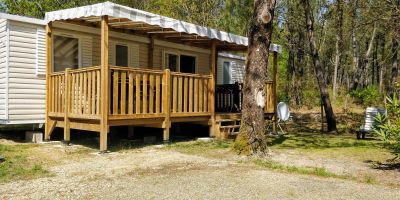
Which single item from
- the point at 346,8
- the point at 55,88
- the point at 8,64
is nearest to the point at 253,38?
the point at 55,88

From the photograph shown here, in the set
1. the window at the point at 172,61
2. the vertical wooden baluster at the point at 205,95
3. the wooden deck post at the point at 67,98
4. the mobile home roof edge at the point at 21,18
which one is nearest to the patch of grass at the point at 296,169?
the vertical wooden baluster at the point at 205,95

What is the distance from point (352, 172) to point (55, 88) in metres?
6.90

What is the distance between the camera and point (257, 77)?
26.7 ft

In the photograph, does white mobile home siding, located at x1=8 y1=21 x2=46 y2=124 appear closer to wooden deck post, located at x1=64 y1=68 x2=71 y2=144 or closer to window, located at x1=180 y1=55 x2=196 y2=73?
wooden deck post, located at x1=64 y1=68 x2=71 y2=144

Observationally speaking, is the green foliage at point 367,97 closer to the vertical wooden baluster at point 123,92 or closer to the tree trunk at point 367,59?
the tree trunk at point 367,59

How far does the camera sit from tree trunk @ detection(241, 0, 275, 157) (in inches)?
318

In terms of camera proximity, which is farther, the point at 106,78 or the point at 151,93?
the point at 151,93

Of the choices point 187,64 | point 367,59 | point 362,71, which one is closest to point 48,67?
point 187,64

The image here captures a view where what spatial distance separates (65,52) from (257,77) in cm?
539

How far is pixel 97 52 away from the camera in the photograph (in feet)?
37.2

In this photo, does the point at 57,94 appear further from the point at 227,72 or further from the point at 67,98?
the point at 227,72

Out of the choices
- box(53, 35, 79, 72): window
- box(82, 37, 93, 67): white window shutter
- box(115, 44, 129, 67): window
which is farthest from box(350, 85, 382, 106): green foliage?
box(53, 35, 79, 72): window

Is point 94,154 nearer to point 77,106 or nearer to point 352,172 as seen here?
point 77,106

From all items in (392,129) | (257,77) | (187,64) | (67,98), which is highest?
(187,64)
